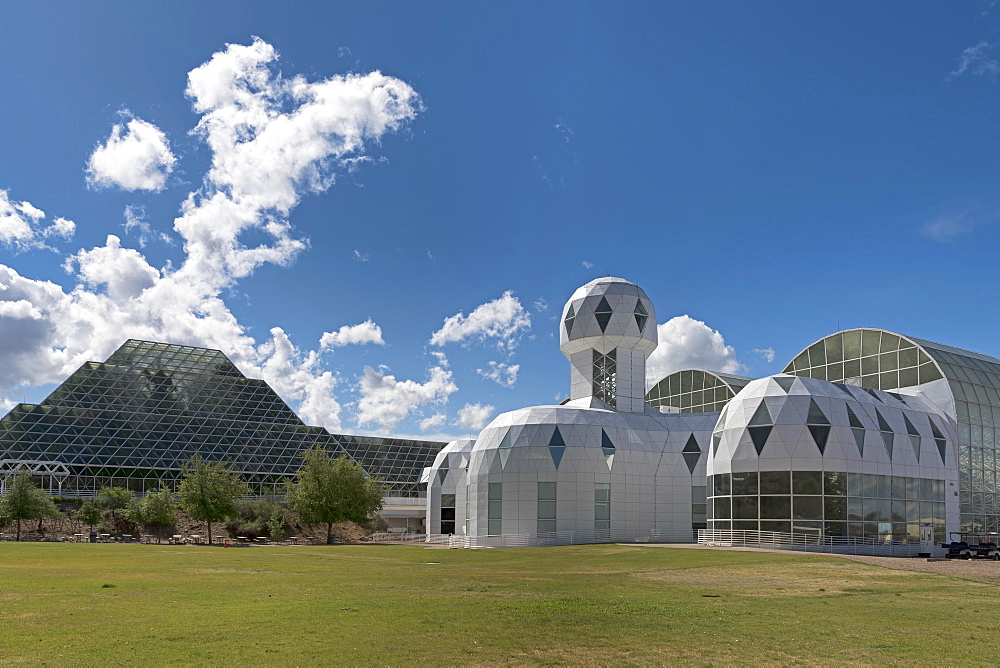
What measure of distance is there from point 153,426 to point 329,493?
109 feet

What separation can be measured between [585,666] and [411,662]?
94.2 inches

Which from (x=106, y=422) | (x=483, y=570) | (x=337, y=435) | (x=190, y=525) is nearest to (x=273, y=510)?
(x=190, y=525)

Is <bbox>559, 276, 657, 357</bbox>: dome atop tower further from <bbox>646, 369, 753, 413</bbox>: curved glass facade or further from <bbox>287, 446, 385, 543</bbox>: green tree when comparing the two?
<bbox>287, 446, 385, 543</bbox>: green tree

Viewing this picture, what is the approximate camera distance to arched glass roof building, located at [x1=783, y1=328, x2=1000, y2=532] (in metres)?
55.2

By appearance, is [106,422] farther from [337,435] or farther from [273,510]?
[337,435]

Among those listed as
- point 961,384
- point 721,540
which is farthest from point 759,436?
point 961,384

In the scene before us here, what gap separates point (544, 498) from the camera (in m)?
52.9

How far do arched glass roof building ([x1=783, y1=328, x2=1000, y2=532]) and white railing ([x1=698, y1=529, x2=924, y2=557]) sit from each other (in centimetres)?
1077

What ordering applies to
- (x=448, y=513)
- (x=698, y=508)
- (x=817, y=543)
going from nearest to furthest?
(x=817, y=543)
(x=698, y=508)
(x=448, y=513)

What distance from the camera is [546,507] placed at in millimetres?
52812

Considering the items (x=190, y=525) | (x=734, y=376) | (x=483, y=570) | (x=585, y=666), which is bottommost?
(x=190, y=525)

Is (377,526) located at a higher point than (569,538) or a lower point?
lower

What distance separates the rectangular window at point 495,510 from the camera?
2127 inches

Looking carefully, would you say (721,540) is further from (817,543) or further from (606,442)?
(606,442)
